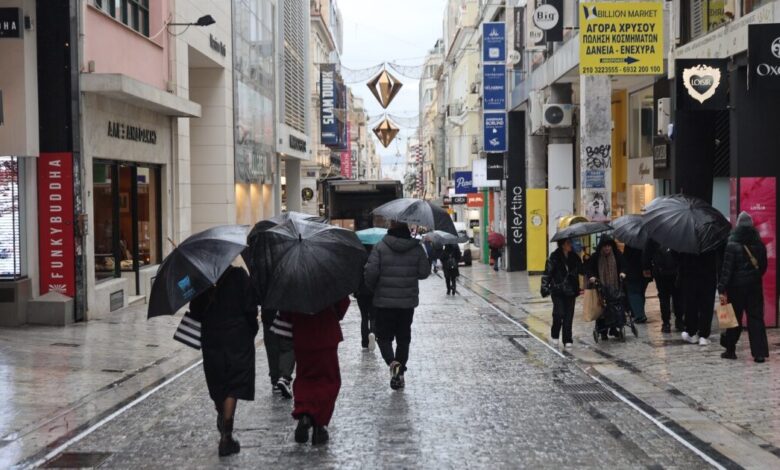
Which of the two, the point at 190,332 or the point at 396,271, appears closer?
the point at 190,332

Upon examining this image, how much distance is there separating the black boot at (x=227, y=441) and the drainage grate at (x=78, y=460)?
90cm

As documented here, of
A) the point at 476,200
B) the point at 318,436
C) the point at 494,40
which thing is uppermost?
the point at 494,40

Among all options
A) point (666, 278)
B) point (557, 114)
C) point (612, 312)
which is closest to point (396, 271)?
point (612, 312)

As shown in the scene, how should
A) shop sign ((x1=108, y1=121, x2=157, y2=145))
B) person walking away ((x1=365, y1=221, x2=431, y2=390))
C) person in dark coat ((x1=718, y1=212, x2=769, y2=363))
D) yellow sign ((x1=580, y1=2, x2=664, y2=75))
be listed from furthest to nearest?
1. shop sign ((x1=108, y1=121, x2=157, y2=145))
2. yellow sign ((x1=580, y1=2, x2=664, y2=75))
3. person in dark coat ((x1=718, y1=212, x2=769, y2=363))
4. person walking away ((x1=365, y1=221, x2=431, y2=390))

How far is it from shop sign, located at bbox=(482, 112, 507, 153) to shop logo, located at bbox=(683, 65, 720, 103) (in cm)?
2093

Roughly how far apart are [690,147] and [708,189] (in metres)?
0.87

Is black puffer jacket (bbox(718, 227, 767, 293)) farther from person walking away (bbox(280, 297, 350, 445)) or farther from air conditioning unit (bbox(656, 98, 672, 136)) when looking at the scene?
air conditioning unit (bbox(656, 98, 672, 136))

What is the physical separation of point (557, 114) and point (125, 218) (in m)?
13.5

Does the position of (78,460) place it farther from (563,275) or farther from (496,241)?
(496,241)

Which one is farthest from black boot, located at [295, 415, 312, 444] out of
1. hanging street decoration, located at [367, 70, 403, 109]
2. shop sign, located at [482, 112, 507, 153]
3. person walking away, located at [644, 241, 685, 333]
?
shop sign, located at [482, 112, 507, 153]

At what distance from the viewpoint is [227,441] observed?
7.29 m

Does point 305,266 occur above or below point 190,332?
above

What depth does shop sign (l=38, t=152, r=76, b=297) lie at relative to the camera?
16391mm

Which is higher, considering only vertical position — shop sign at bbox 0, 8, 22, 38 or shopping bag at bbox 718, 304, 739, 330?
shop sign at bbox 0, 8, 22, 38
